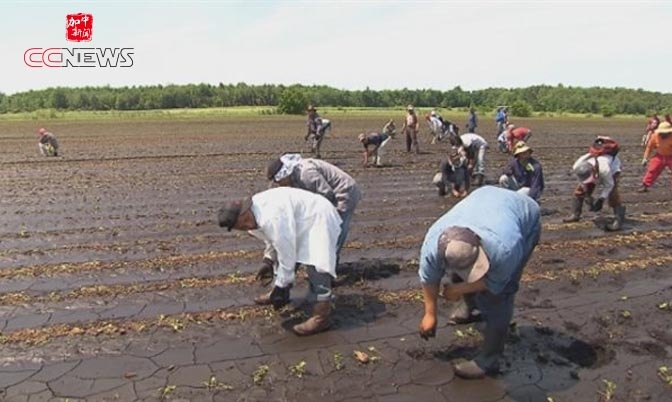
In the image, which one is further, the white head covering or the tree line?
the tree line

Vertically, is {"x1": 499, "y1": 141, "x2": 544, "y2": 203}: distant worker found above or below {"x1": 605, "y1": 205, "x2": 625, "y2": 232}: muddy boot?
above

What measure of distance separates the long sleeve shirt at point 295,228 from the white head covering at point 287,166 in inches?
18.3

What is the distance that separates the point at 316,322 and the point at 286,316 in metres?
0.52

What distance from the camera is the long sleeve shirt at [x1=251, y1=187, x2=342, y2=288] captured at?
4.36 m

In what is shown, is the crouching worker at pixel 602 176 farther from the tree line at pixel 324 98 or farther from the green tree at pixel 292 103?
the tree line at pixel 324 98

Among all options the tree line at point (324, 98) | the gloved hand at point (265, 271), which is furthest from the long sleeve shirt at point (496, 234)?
the tree line at point (324, 98)

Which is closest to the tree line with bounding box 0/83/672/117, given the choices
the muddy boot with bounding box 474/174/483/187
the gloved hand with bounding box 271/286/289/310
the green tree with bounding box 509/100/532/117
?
the green tree with bounding box 509/100/532/117

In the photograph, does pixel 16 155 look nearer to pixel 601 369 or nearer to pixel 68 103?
pixel 601 369

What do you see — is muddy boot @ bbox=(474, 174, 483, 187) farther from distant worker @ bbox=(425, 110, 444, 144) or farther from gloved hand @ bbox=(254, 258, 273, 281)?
distant worker @ bbox=(425, 110, 444, 144)

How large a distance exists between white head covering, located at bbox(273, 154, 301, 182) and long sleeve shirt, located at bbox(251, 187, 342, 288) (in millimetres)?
464

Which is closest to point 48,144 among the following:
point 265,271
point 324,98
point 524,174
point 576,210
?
point 265,271

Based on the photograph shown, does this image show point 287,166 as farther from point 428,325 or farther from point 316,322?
point 428,325

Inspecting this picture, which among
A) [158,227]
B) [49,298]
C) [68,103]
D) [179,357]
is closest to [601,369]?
[179,357]

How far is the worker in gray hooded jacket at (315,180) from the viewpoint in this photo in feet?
16.6
